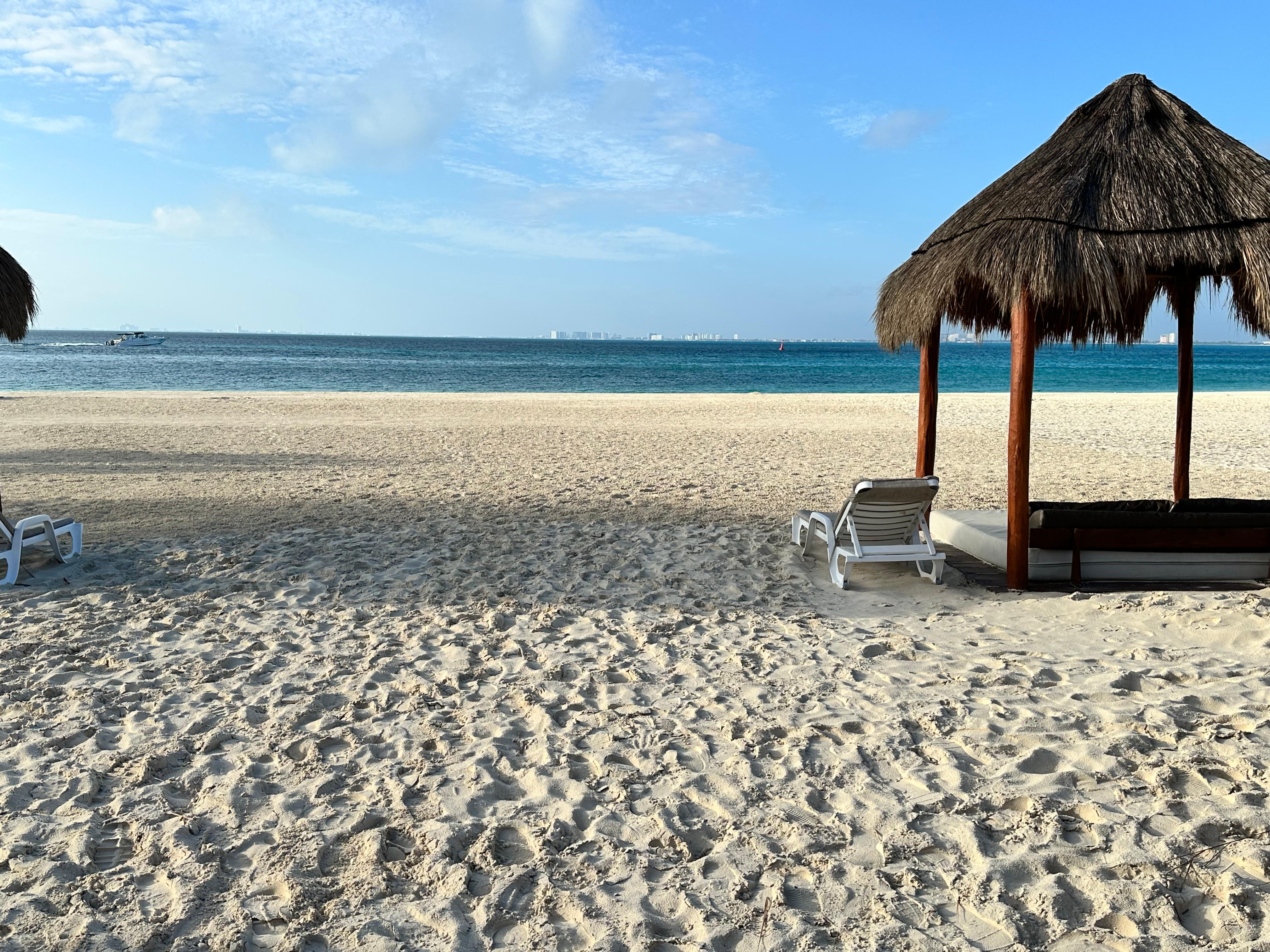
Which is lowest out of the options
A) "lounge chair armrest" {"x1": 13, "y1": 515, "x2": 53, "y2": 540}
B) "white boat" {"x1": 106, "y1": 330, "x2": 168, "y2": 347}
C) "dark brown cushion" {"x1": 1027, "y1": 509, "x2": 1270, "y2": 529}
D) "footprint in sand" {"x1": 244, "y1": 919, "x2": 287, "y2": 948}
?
"footprint in sand" {"x1": 244, "y1": 919, "x2": 287, "y2": 948}

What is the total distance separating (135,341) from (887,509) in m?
90.8

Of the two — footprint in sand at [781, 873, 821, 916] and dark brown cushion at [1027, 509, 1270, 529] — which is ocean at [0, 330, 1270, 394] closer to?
dark brown cushion at [1027, 509, 1270, 529]

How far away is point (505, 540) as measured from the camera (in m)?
6.68

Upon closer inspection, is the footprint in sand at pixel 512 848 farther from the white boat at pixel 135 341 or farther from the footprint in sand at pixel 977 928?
the white boat at pixel 135 341

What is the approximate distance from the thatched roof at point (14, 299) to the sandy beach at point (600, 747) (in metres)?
1.57

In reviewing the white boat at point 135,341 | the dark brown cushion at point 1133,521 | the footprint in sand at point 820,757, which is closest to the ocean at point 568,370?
the white boat at point 135,341

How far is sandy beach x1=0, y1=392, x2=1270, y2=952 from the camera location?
2.46 m

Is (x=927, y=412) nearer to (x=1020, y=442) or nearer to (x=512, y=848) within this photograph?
(x=1020, y=442)

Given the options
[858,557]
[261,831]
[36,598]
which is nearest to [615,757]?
[261,831]

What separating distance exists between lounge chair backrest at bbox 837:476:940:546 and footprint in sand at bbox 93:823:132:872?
4087mm

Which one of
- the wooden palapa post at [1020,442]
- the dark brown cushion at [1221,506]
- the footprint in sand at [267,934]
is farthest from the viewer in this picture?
the dark brown cushion at [1221,506]

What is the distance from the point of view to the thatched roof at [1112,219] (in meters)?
4.99

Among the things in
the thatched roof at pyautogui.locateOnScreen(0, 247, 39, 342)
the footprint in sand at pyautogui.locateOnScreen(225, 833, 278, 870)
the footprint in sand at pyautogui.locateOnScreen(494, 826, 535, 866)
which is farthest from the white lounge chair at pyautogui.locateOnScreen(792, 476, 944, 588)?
the thatched roof at pyautogui.locateOnScreen(0, 247, 39, 342)

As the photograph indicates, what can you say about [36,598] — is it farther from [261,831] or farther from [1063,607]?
[1063,607]
